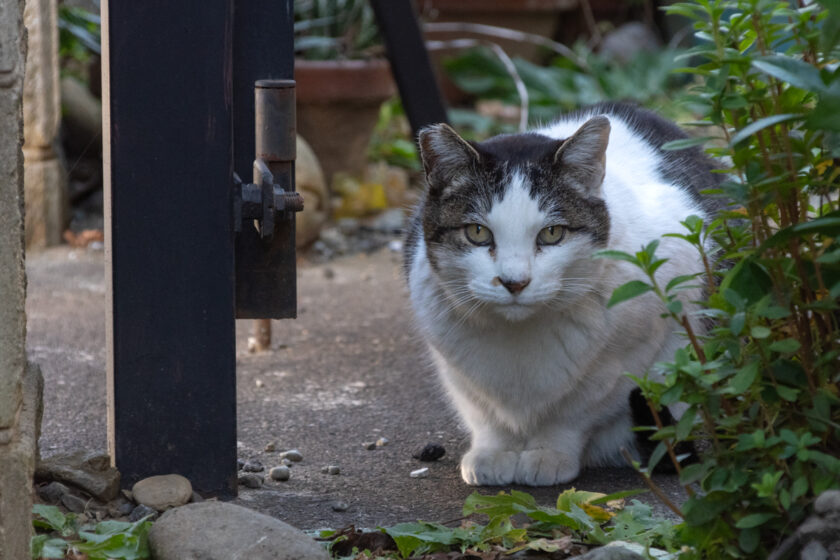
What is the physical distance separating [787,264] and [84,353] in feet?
8.46

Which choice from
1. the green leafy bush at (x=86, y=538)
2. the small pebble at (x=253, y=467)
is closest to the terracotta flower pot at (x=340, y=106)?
the small pebble at (x=253, y=467)

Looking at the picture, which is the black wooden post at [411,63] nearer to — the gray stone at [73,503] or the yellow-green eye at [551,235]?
the yellow-green eye at [551,235]

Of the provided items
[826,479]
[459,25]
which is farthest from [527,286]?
[459,25]

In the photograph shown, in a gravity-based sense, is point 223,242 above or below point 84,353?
above

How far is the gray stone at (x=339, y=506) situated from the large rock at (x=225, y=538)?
37 centimetres

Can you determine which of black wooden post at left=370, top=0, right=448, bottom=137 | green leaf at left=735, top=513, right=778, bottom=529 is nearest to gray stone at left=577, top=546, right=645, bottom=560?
green leaf at left=735, top=513, right=778, bottom=529

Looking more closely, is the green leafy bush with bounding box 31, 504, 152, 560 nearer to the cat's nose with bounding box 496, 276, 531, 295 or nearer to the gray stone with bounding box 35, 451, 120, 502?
the gray stone with bounding box 35, 451, 120, 502

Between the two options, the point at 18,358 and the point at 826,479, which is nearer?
the point at 826,479

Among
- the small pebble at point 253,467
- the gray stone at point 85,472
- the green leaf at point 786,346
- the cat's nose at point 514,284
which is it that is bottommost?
the small pebble at point 253,467

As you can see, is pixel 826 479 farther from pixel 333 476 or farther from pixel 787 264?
pixel 333 476

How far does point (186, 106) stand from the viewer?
214cm

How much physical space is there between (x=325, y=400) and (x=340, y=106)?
2831 millimetres

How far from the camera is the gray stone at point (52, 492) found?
2.10 metres

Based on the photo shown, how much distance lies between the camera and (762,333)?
142 centimetres
